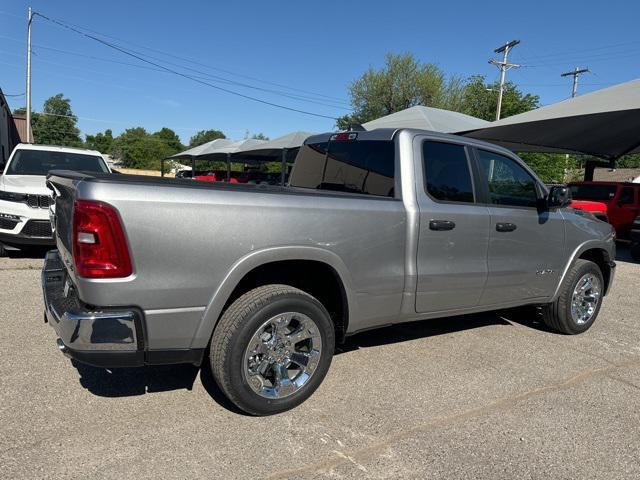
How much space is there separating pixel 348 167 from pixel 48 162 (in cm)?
644

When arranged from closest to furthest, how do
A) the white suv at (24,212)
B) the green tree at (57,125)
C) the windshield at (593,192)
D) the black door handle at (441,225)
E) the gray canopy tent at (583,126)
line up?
the black door handle at (441,225)
the white suv at (24,212)
the gray canopy tent at (583,126)
the windshield at (593,192)
the green tree at (57,125)

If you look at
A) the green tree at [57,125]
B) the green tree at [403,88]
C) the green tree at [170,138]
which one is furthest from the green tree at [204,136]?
the green tree at [403,88]

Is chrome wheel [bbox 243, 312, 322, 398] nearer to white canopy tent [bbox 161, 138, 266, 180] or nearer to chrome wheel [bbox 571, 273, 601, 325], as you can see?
chrome wheel [bbox 571, 273, 601, 325]

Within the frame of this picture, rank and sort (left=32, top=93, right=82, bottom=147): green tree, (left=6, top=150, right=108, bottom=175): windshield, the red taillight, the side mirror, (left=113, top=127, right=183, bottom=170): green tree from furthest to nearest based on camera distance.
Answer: (left=113, top=127, right=183, bottom=170): green tree → (left=32, top=93, right=82, bottom=147): green tree → (left=6, top=150, right=108, bottom=175): windshield → the side mirror → the red taillight

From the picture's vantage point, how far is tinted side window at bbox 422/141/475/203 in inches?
145

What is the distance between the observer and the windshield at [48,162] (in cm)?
796

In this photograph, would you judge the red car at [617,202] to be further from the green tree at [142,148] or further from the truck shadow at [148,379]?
the green tree at [142,148]

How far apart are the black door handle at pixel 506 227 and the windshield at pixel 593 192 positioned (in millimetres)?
10649

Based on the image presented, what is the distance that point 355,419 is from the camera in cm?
308

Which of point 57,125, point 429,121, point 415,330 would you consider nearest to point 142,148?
point 57,125

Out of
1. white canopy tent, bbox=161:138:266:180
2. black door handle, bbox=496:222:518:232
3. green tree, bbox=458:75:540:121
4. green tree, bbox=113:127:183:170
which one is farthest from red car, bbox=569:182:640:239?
green tree, bbox=113:127:183:170

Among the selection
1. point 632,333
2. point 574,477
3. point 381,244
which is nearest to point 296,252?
point 381,244

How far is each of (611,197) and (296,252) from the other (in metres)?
12.8

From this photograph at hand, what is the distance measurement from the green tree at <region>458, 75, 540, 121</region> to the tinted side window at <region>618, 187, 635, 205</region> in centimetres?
2256
